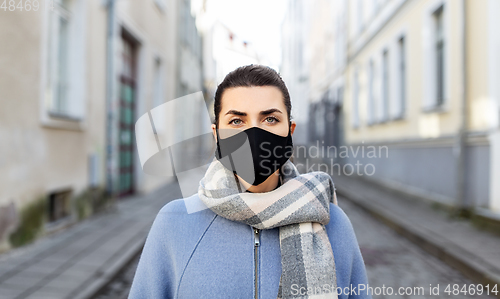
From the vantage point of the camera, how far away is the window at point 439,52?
9.55m

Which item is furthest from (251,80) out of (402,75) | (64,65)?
(402,75)

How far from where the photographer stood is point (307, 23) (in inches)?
1252

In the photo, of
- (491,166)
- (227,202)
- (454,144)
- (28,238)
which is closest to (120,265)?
(28,238)

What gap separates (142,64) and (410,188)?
7.65 meters

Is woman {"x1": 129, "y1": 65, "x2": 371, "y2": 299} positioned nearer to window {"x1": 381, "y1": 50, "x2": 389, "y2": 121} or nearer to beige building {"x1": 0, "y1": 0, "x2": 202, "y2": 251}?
beige building {"x1": 0, "y1": 0, "x2": 202, "y2": 251}

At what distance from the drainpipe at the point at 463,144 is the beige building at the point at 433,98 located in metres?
0.02

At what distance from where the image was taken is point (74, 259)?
473 cm

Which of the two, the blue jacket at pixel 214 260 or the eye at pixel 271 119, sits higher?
the eye at pixel 271 119

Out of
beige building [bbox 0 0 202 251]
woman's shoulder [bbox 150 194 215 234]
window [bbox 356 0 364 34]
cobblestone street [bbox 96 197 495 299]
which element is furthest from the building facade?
woman's shoulder [bbox 150 194 215 234]

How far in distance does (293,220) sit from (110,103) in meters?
7.43

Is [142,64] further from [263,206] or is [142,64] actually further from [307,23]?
[307,23]

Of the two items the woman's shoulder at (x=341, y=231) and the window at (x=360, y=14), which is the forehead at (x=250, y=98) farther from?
the window at (x=360, y=14)

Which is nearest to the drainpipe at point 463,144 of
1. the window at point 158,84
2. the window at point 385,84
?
the window at point 385,84

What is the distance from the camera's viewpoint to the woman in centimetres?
138
